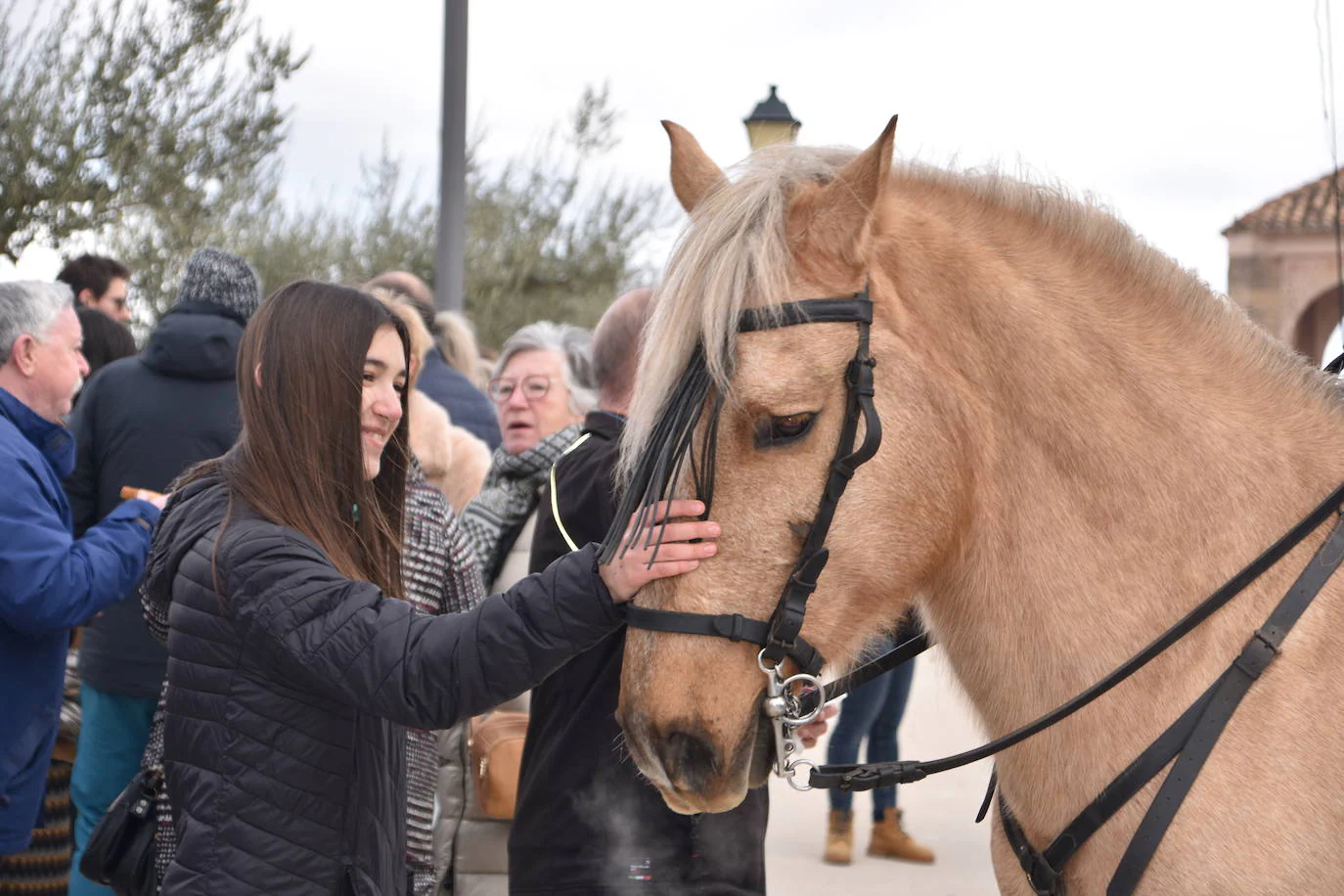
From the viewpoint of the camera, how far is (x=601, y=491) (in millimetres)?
2893

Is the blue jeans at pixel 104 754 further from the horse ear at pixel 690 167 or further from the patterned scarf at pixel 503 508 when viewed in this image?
the horse ear at pixel 690 167

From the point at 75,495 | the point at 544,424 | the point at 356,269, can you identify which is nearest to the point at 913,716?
the point at 544,424

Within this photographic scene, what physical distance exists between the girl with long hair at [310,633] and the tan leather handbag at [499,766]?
1.01 m

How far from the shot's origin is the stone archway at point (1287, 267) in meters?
14.0

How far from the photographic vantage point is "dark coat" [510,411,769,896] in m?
2.82

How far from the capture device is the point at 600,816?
2.84m

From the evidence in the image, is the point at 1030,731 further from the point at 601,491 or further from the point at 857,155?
the point at 601,491

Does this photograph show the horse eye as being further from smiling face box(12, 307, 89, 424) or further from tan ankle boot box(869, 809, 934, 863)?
tan ankle boot box(869, 809, 934, 863)

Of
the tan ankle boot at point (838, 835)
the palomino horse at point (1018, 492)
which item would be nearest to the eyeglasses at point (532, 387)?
the palomino horse at point (1018, 492)

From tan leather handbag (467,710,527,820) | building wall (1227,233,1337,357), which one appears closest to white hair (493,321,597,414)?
tan leather handbag (467,710,527,820)

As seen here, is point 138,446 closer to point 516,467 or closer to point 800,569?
point 516,467

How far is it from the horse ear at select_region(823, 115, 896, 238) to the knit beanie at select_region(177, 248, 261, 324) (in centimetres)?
267

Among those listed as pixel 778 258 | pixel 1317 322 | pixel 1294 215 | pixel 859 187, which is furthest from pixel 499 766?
pixel 1317 322

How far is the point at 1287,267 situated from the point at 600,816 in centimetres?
1357
